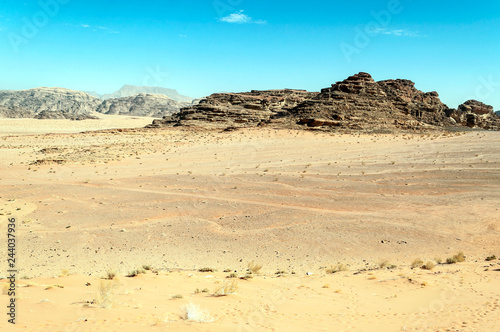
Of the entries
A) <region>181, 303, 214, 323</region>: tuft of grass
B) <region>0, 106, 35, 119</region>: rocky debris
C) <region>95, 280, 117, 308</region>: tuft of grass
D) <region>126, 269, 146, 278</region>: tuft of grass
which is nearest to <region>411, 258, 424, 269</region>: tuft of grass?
<region>181, 303, 214, 323</region>: tuft of grass

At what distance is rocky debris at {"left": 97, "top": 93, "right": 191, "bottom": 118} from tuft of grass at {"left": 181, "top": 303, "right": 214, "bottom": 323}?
151 meters

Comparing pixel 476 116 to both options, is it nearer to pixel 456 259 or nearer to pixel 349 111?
pixel 349 111

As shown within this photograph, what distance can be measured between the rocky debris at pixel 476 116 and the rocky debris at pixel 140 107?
112 m

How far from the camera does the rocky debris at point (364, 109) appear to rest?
43.4 m

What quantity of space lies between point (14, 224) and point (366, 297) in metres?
10.8

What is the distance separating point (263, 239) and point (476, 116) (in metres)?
61.3

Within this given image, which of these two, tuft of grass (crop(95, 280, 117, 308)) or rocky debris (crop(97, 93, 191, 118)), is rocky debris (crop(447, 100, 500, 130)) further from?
rocky debris (crop(97, 93, 191, 118))

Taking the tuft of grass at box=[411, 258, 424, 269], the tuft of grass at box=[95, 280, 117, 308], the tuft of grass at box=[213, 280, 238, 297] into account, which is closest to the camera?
the tuft of grass at box=[95, 280, 117, 308]

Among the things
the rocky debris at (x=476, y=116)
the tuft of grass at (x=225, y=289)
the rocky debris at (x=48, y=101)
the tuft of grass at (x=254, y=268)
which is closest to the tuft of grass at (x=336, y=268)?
the tuft of grass at (x=254, y=268)

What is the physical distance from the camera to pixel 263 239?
36.5 ft

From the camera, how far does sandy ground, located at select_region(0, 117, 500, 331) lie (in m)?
5.62

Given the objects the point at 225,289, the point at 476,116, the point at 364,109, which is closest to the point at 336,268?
the point at 225,289

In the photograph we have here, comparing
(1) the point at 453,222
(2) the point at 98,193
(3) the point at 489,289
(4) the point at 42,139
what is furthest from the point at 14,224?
(4) the point at 42,139

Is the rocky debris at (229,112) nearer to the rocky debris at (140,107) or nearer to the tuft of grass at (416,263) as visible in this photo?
the tuft of grass at (416,263)
